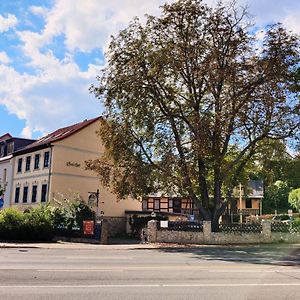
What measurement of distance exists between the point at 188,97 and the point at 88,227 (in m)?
11.5

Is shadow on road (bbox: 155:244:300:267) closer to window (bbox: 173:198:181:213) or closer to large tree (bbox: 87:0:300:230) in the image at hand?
large tree (bbox: 87:0:300:230)

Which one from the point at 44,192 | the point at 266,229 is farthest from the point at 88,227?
the point at 44,192

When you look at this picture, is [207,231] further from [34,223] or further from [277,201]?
[277,201]

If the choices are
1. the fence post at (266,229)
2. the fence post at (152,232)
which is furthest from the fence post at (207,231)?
the fence post at (266,229)

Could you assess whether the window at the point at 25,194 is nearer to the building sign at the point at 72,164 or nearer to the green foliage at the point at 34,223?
the building sign at the point at 72,164

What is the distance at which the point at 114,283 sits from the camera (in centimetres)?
1116

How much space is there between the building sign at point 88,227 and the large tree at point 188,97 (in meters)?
3.26

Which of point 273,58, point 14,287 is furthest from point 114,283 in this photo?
point 273,58

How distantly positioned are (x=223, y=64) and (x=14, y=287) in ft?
73.0

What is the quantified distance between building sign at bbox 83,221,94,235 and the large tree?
3.26m

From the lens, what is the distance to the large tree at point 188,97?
28891 mm

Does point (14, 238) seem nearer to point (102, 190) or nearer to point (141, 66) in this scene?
point (141, 66)

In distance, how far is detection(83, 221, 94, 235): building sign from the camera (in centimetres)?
3256

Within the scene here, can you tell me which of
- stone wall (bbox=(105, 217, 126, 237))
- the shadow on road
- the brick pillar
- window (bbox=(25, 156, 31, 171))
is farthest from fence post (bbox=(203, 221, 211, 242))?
window (bbox=(25, 156, 31, 171))
